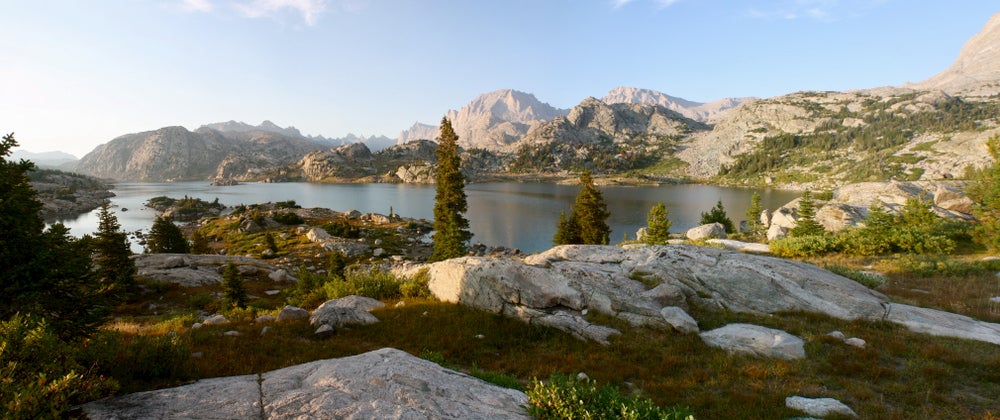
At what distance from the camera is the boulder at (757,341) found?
11.8 m

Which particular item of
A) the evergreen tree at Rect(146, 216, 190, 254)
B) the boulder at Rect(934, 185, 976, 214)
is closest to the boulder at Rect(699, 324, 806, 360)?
the boulder at Rect(934, 185, 976, 214)

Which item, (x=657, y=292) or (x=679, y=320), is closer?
(x=679, y=320)

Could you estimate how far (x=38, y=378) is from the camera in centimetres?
502

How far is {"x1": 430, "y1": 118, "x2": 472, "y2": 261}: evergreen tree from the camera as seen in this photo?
39.8m

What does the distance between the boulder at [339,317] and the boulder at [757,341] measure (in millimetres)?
12802

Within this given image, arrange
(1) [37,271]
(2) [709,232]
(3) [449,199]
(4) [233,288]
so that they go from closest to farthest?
(1) [37,271] < (4) [233,288] < (3) [449,199] < (2) [709,232]

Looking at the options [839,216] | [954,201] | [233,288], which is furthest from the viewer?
[839,216]

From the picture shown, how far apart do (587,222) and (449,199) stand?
75.5ft

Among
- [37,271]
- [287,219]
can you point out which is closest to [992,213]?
[37,271]

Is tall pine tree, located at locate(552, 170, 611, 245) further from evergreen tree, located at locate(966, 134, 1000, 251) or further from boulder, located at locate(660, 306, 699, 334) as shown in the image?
boulder, located at locate(660, 306, 699, 334)

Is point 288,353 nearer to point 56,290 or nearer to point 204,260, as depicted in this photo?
point 56,290

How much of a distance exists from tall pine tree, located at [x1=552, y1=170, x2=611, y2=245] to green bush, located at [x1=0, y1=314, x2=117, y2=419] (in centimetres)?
5068

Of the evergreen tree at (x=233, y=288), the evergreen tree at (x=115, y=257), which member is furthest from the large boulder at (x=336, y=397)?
the evergreen tree at (x=115, y=257)

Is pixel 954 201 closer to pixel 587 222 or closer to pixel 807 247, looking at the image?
pixel 807 247
